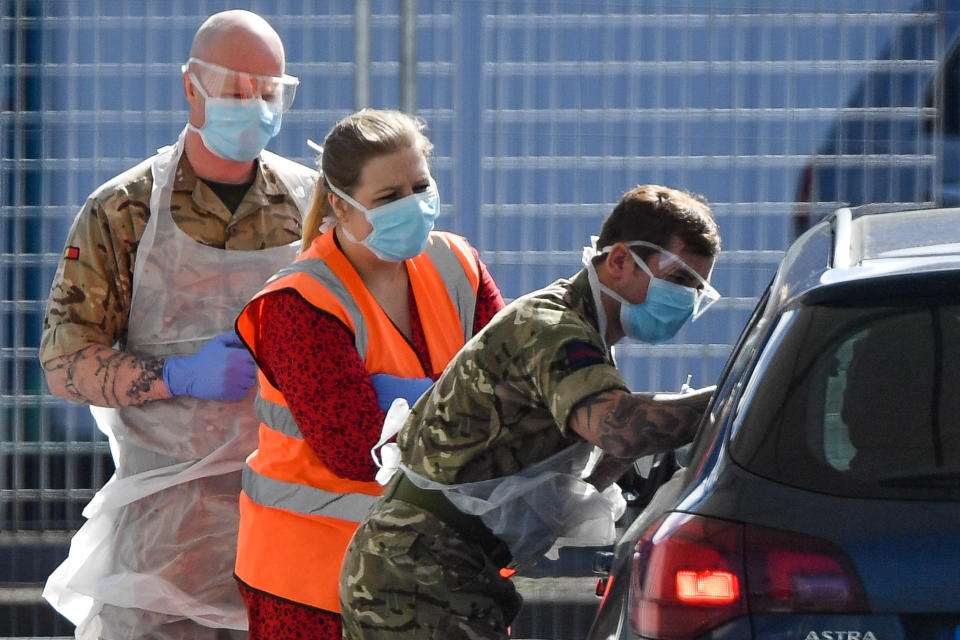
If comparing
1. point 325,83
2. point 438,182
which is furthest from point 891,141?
point 325,83

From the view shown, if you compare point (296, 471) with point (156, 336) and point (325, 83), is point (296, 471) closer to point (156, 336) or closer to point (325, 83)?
point (156, 336)

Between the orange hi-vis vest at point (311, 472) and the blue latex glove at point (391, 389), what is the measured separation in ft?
0.12

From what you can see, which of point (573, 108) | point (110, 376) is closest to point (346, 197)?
point (110, 376)

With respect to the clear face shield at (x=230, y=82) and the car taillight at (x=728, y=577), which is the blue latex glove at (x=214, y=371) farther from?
the car taillight at (x=728, y=577)

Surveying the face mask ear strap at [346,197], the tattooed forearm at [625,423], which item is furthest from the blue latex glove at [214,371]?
the tattooed forearm at [625,423]

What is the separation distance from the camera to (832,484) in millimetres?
2225

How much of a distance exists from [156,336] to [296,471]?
2.84 ft

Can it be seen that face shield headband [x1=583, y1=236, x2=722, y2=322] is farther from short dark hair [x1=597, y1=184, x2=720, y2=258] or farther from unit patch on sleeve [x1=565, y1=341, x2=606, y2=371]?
unit patch on sleeve [x1=565, y1=341, x2=606, y2=371]

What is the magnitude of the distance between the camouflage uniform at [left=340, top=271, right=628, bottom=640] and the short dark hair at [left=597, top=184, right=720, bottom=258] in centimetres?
13

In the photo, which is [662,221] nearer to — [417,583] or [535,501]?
[535,501]

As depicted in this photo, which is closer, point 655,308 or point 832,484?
point 832,484

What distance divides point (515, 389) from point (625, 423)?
23cm

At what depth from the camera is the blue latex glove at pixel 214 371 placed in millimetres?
3900

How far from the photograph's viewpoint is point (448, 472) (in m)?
2.95
